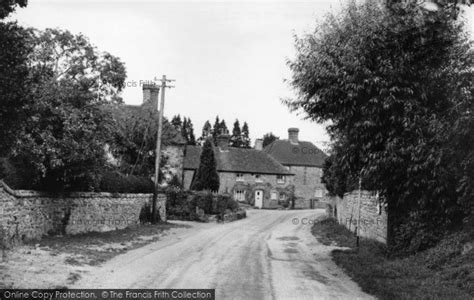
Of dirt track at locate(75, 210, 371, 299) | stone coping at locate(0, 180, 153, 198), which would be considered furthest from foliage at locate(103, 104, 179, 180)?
dirt track at locate(75, 210, 371, 299)

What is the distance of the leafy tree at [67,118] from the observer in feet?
52.1

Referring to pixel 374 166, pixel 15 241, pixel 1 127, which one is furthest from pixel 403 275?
pixel 15 241

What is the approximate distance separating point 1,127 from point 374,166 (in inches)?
395

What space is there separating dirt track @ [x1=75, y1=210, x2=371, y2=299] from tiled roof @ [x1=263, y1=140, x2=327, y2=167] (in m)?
41.5

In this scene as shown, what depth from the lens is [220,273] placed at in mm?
11312

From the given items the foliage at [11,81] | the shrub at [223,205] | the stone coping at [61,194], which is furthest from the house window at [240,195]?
the foliage at [11,81]

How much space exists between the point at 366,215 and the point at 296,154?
41.1 meters

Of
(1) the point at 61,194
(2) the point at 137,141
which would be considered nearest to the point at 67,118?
(1) the point at 61,194

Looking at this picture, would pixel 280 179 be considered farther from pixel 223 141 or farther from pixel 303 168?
pixel 223 141

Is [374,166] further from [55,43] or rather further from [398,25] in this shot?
[55,43]

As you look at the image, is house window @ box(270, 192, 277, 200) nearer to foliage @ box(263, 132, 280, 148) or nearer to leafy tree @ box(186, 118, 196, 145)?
leafy tree @ box(186, 118, 196, 145)

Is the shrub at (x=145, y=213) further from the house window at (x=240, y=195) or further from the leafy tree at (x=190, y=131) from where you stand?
the leafy tree at (x=190, y=131)

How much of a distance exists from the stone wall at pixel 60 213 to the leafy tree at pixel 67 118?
716mm

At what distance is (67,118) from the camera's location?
16656mm
